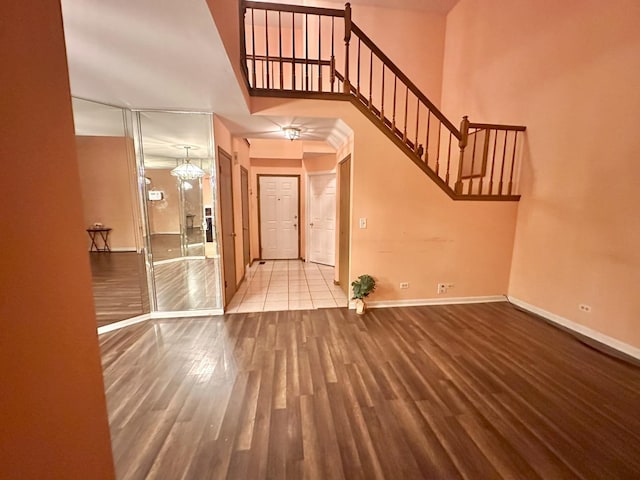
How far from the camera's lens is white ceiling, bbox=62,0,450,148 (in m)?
1.38

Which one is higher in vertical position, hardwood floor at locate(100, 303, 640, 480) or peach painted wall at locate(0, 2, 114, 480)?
peach painted wall at locate(0, 2, 114, 480)

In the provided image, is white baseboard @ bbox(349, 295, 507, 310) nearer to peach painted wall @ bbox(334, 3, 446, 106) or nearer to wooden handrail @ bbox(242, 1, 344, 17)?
wooden handrail @ bbox(242, 1, 344, 17)

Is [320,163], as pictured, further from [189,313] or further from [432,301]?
[189,313]

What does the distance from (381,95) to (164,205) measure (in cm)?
372

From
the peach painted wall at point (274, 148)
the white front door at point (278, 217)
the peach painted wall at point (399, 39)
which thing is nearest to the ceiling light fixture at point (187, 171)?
the peach painted wall at point (274, 148)

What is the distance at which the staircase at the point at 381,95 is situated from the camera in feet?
9.88

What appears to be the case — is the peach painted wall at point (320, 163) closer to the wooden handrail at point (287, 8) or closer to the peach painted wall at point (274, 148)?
the peach painted wall at point (274, 148)

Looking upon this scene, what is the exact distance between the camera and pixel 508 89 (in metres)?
3.61

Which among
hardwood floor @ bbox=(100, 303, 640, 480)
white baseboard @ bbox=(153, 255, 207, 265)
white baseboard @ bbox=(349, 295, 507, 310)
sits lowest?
hardwood floor @ bbox=(100, 303, 640, 480)

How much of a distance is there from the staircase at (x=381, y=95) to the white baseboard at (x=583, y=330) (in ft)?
4.77

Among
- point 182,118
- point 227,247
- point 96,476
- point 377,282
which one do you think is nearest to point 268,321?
point 227,247

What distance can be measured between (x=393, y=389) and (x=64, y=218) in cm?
219

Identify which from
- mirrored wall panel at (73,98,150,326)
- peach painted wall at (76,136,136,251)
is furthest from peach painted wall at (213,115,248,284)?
peach painted wall at (76,136,136,251)

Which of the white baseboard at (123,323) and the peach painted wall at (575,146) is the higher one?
the peach painted wall at (575,146)
